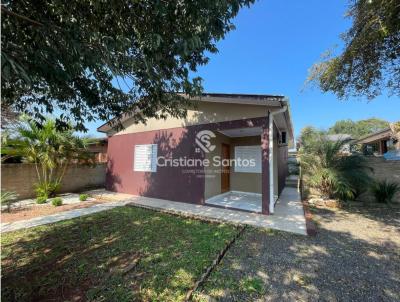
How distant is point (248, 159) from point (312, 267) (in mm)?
6568

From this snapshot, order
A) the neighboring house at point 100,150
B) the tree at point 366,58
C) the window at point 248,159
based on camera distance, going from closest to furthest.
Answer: the tree at point 366,58 → the window at point 248,159 → the neighboring house at point 100,150

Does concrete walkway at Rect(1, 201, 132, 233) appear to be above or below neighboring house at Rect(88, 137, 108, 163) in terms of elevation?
below

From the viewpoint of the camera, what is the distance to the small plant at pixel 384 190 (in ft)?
24.4

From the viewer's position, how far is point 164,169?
8.72m

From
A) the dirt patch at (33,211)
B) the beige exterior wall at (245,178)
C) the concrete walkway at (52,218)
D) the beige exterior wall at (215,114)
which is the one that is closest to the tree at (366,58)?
the beige exterior wall at (215,114)

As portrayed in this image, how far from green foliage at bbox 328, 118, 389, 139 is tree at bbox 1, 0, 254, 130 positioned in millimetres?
46055

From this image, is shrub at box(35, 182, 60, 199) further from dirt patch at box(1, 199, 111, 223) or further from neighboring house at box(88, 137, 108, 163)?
neighboring house at box(88, 137, 108, 163)

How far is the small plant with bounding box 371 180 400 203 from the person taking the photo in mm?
7445

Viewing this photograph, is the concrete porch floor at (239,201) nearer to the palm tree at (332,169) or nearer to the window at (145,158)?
the palm tree at (332,169)

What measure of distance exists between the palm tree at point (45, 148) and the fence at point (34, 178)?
0.36 metres

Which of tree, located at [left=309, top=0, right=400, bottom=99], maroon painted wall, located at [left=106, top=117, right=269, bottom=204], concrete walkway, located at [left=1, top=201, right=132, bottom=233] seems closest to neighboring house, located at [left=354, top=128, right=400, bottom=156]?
tree, located at [left=309, top=0, right=400, bottom=99]

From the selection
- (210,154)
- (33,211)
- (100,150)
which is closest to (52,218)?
(33,211)

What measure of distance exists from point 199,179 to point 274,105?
12.8 feet

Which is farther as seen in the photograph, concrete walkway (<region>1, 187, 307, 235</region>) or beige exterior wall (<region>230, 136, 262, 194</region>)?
beige exterior wall (<region>230, 136, 262, 194</region>)
